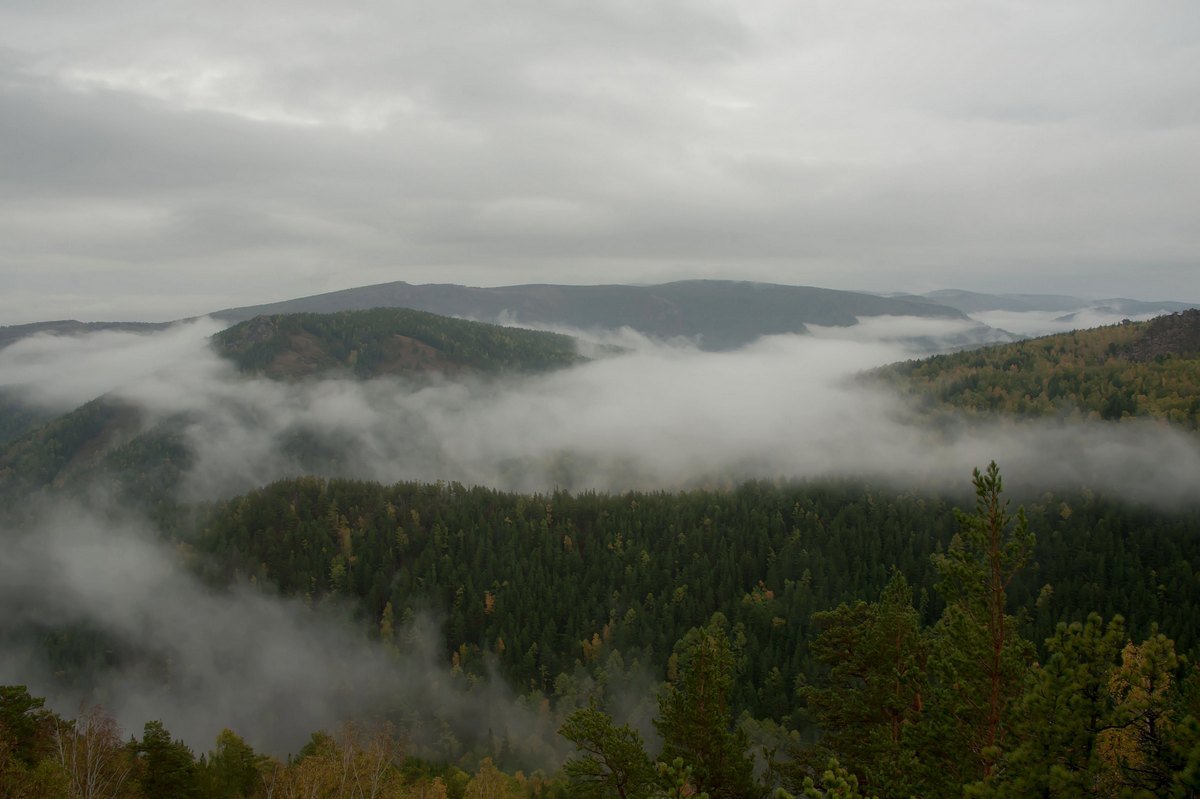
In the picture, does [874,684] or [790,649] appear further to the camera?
[790,649]

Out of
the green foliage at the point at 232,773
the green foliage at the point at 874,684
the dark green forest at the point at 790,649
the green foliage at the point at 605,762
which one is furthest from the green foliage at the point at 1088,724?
the green foliage at the point at 232,773

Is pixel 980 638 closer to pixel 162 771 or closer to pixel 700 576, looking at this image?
pixel 162 771

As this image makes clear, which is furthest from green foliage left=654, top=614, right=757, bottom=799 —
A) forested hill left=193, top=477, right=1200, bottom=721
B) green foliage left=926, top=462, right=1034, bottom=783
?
forested hill left=193, top=477, right=1200, bottom=721

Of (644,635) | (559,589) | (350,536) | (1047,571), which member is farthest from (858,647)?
(350,536)

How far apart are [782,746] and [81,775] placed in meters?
87.7

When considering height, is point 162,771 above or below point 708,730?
below

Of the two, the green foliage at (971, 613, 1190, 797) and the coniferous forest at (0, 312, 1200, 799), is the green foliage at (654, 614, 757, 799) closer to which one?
the coniferous forest at (0, 312, 1200, 799)

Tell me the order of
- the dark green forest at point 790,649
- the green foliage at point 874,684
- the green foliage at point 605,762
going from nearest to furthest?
the dark green forest at point 790,649 < the green foliage at point 605,762 < the green foliage at point 874,684

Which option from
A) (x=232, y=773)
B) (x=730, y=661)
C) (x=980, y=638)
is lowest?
(x=232, y=773)

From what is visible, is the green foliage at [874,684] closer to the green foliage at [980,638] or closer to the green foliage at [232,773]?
the green foliage at [980,638]

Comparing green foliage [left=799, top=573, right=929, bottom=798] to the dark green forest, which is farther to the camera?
green foliage [left=799, top=573, right=929, bottom=798]

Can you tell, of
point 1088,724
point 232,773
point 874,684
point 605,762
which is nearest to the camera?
point 1088,724

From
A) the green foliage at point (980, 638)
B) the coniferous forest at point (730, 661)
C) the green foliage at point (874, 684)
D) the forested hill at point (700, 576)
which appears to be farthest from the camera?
the forested hill at point (700, 576)

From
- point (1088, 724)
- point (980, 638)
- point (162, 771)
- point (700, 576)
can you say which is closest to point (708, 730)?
point (980, 638)
